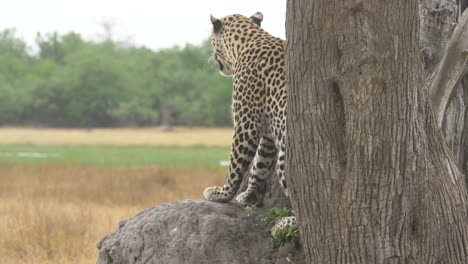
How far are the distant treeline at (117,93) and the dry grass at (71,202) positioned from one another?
36.1 meters

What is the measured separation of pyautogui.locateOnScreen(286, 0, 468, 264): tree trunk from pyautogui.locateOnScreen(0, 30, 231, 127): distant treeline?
51999mm

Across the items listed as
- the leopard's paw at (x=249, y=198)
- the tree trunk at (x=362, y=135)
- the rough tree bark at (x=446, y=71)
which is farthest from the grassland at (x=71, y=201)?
the tree trunk at (x=362, y=135)

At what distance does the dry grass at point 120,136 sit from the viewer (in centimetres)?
5372

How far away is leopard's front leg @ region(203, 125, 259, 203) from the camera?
5.93m

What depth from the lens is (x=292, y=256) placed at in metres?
5.27

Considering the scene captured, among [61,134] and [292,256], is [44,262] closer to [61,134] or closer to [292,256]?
[292,256]

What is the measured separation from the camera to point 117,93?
63.5 meters

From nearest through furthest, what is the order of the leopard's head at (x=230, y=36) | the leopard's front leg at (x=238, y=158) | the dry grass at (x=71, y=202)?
the leopard's front leg at (x=238, y=158) < the leopard's head at (x=230, y=36) < the dry grass at (x=71, y=202)

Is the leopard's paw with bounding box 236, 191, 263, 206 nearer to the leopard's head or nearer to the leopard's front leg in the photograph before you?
the leopard's front leg

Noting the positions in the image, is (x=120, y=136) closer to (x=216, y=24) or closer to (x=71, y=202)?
(x=71, y=202)

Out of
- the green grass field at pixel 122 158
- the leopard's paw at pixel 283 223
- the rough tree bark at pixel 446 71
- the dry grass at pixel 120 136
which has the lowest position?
the dry grass at pixel 120 136

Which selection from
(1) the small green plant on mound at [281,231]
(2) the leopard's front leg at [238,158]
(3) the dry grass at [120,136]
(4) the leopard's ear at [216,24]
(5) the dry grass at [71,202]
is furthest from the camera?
(3) the dry grass at [120,136]

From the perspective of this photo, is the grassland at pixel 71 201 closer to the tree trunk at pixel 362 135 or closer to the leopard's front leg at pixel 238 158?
the leopard's front leg at pixel 238 158

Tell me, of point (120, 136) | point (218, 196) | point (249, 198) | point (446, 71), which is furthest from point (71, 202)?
point (120, 136)
